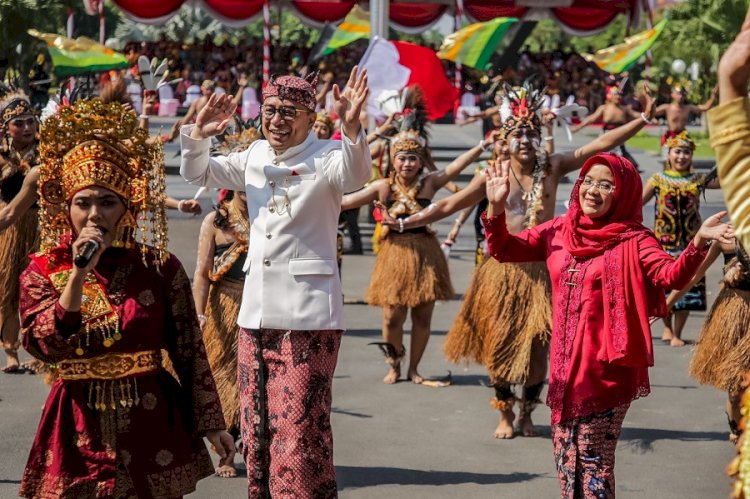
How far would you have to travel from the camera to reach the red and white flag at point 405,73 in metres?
15.8

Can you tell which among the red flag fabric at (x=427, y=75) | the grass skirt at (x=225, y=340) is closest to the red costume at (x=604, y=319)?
the grass skirt at (x=225, y=340)

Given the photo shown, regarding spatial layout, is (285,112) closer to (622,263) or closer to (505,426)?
(622,263)

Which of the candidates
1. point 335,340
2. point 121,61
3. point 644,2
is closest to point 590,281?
point 335,340

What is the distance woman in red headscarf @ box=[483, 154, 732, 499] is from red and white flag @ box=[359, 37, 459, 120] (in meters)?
9.06

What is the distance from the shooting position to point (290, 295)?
576 cm

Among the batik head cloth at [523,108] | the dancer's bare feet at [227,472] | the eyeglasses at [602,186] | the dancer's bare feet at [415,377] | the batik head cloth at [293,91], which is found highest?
the batik head cloth at [293,91]

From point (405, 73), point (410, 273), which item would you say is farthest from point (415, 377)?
point (405, 73)

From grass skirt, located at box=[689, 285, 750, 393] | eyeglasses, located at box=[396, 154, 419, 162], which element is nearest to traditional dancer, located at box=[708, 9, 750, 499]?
grass skirt, located at box=[689, 285, 750, 393]

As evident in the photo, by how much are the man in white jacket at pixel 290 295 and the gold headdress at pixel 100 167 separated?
0.83 m

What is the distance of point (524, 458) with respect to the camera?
8156 millimetres

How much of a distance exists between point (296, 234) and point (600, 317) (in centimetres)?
136

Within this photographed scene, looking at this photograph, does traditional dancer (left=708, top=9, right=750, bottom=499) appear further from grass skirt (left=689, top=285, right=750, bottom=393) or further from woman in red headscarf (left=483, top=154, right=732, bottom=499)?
grass skirt (left=689, top=285, right=750, bottom=393)

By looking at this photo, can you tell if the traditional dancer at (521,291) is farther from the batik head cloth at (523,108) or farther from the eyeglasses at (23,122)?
the eyeglasses at (23,122)

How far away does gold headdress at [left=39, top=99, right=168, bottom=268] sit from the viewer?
15.9ft
